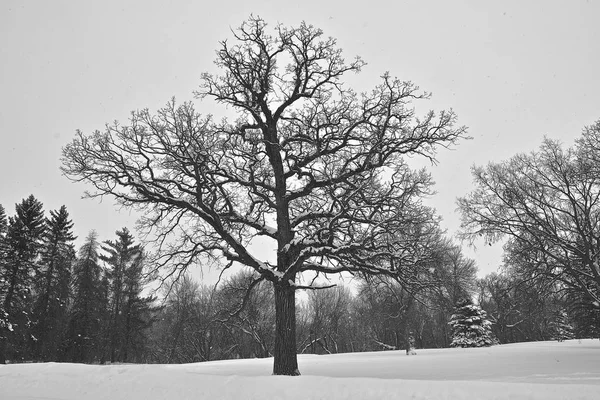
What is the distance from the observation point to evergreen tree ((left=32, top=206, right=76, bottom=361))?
111 feet

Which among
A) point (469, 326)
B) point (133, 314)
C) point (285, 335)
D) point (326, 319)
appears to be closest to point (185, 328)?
point (133, 314)

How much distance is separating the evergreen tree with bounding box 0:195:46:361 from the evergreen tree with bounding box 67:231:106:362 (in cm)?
442

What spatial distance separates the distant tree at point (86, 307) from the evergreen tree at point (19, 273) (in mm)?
4443

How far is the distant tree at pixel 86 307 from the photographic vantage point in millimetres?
36656

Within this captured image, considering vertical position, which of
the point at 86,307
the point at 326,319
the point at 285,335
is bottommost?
the point at 326,319

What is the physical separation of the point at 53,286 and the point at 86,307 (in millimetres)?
4078

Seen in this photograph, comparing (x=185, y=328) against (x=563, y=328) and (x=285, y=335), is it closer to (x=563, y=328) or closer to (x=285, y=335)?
(x=285, y=335)

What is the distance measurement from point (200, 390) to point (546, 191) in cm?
2110

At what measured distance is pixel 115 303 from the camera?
42594 mm

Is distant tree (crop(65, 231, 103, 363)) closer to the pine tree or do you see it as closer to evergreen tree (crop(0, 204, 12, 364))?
evergreen tree (crop(0, 204, 12, 364))

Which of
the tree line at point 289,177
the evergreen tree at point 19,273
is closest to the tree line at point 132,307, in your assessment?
the evergreen tree at point 19,273

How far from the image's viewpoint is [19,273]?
29.9m

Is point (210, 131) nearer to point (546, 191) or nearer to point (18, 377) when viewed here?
point (18, 377)

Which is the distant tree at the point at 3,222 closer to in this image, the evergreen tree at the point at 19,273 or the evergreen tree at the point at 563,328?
the evergreen tree at the point at 19,273
